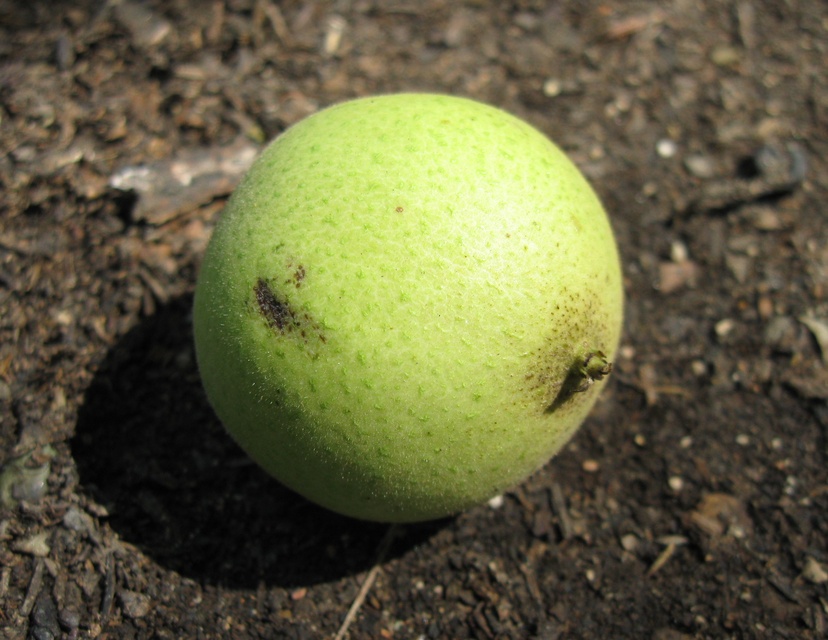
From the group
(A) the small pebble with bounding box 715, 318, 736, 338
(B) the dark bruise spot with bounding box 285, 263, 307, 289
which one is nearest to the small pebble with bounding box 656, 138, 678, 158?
(A) the small pebble with bounding box 715, 318, 736, 338

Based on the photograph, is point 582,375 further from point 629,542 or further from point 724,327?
point 724,327

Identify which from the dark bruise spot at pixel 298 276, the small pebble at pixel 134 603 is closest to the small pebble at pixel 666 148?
the dark bruise spot at pixel 298 276

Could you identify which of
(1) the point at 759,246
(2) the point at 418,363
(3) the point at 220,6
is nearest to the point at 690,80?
(1) the point at 759,246

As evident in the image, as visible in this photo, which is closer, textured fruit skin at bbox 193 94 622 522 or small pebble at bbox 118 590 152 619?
textured fruit skin at bbox 193 94 622 522

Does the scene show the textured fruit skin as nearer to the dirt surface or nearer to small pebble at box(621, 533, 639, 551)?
the dirt surface

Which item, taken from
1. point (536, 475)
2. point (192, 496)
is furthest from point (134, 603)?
point (536, 475)
